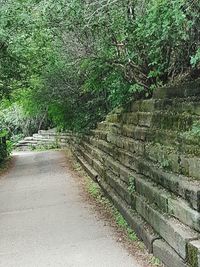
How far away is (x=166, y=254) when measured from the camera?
4297 millimetres

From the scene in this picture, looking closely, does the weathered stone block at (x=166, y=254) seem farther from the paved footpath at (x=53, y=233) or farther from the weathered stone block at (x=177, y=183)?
the weathered stone block at (x=177, y=183)

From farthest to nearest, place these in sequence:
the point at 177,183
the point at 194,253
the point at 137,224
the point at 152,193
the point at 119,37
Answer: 1. the point at 119,37
2. the point at 137,224
3. the point at 152,193
4. the point at 177,183
5. the point at 194,253

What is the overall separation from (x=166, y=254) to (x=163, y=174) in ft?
3.18

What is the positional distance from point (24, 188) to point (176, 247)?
→ 286 inches

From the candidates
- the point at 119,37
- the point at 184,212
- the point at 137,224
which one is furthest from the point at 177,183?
the point at 119,37

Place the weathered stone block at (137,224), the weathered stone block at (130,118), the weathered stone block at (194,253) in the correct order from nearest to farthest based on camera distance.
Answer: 1. the weathered stone block at (194,253)
2. the weathered stone block at (137,224)
3. the weathered stone block at (130,118)

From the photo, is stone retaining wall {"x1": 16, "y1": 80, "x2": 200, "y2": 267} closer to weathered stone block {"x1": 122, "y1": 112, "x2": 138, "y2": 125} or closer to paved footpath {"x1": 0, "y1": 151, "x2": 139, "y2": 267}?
weathered stone block {"x1": 122, "y1": 112, "x2": 138, "y2": 125}

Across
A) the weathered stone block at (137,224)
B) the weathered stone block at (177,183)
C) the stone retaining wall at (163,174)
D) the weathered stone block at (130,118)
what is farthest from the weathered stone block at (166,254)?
the weathered stone block at (130,118)

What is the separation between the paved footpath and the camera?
4.98 metres

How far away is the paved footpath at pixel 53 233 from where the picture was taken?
16.3ft

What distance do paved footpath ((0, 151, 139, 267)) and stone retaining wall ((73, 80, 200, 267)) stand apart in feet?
1.65

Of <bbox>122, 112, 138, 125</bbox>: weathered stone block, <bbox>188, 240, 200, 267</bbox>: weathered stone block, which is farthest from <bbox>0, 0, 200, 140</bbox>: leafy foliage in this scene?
<bbox>188, 240, 200, 267</bbox>: weathered stone block

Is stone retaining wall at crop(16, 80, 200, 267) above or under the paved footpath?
above

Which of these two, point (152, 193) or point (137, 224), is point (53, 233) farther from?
point (152, 193)
